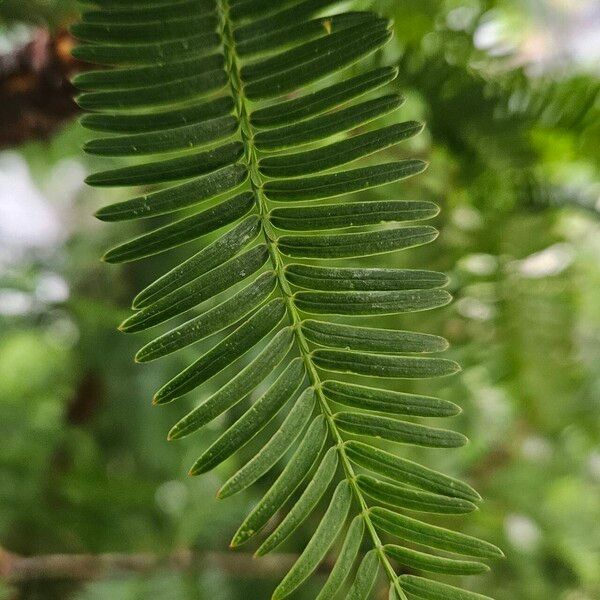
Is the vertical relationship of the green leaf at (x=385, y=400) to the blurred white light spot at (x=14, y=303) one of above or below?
below

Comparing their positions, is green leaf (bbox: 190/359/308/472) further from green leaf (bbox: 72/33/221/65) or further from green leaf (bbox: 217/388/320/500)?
green leaf (bbox: 72/33/221/65)

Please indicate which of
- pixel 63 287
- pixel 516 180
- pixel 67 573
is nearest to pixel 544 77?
pixel 516 180

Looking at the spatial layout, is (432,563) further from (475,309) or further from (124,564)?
(124,564)

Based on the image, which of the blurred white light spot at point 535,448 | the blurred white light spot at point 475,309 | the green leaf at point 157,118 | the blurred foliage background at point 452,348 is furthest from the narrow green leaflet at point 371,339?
the blurred white light spot at point 535,448

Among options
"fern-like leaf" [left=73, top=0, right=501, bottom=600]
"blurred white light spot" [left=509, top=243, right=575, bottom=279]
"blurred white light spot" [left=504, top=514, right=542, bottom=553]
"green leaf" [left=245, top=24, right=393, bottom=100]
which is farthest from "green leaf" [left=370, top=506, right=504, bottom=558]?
"blurred white light spot" [left=504, top=514, right=542, bottom=553]

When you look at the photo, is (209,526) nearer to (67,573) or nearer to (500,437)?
(67,573)

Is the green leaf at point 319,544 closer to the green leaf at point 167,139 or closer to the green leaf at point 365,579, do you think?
the green leaf at point 365,579

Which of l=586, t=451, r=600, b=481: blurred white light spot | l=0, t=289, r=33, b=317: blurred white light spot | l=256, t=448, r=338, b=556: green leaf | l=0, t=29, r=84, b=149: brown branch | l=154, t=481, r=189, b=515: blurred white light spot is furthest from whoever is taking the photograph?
l=586, t=451, r=600, b=481: blurred white light spot
